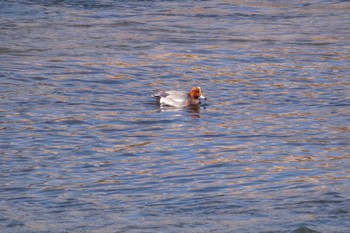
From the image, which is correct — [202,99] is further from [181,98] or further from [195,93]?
[181,98]

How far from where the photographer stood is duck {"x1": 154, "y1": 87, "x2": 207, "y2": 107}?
36.2 ft

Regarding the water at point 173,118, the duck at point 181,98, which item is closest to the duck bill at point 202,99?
the duck at point 181,98

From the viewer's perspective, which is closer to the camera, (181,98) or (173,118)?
(173,118)

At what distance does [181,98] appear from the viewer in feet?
36.7

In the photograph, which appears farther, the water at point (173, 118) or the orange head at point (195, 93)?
the orange head at point (195, 93)

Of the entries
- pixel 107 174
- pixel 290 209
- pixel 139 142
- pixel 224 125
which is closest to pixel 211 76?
pixel 224 125

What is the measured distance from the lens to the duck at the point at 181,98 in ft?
36.2

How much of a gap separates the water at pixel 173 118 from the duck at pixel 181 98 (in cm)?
11

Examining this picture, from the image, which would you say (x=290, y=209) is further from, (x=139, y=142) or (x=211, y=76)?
(x=211, y=76)

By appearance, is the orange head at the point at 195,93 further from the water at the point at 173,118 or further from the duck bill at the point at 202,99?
the water at the point at 173,118

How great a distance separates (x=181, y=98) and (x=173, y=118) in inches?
23.2

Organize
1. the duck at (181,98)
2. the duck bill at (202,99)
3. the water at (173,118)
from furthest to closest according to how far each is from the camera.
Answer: the duck bill at (202,99)
the duck at (181,98)
the water at (173,118)

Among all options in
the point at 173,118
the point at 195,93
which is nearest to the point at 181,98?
the point at 195,93

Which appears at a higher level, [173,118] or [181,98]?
[181,98]
